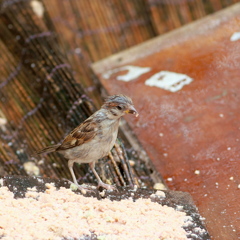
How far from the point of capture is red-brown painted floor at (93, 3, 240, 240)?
461 cm

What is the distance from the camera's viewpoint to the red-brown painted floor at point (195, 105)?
461 centimetres

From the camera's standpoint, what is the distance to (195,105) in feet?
18.6

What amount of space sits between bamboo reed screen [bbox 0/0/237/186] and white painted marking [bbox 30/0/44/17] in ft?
0.05

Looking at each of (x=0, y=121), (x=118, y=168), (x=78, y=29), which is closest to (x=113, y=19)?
(x=78, y=29)

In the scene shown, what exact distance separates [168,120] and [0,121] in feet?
6.64

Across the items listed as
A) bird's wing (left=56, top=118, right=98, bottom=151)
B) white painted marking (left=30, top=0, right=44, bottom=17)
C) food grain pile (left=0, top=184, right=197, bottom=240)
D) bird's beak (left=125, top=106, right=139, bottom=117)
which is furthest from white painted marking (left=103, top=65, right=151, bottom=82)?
food grain pile (left=0, top=184, right=197, bottom=240)

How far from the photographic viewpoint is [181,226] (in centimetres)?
378

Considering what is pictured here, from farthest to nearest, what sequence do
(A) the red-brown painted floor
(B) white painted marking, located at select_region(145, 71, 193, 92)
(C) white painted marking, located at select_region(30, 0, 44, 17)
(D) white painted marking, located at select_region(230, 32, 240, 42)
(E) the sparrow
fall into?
(C) white painted marking, located at select_region(30, 0, 44, 17) < (D) white painted marking, located at select_region(230, 32, 240, 42) < (B) white painted marking, located at select_region(145, 71, 193, 92) < (A) the red-brown painted floor < (E) the sparrow

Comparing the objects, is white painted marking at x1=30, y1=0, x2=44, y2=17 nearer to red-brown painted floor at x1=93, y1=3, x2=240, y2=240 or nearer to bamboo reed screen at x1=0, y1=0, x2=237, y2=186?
bamboo reed screen at x1=0, y1=0, x2=237, y2=186

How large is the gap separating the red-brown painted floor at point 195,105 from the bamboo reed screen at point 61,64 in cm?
32

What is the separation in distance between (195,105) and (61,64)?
5.62ft

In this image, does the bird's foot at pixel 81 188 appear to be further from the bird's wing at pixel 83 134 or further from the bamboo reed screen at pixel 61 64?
the bamboo reed screen at pixel 61 64

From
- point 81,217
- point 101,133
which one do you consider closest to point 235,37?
point 101,133

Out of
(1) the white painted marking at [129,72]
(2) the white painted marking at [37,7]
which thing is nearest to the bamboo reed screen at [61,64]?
(2) the white painted marking at [37,7]
